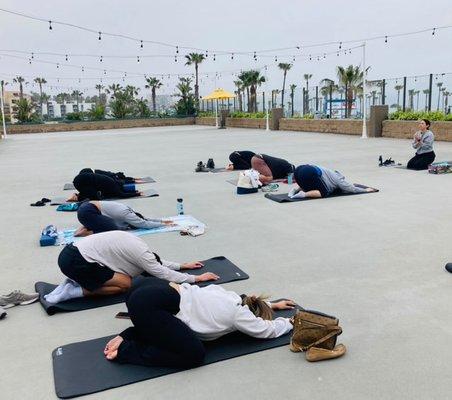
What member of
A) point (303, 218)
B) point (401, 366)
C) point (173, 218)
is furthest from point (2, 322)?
point (303, 218)

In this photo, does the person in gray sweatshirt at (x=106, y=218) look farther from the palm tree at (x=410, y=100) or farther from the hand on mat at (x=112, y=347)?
the palm tree at (x=410, y=100)

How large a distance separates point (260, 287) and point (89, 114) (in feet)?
128

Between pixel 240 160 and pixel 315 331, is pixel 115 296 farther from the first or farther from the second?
pixel 240 160

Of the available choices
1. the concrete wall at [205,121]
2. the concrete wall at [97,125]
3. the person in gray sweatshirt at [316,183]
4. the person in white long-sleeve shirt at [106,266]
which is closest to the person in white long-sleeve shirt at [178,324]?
the person in white long-sleeve shirt at [106,266]

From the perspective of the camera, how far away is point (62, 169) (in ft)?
44.2

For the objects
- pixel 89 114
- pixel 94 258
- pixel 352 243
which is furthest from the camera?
pixel 89 114

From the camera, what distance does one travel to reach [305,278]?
463 centimetres

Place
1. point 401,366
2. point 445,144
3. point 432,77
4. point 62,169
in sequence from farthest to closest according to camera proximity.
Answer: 1. point 432,77
2. point 445,144
3. point 62,169
4. point 401,366

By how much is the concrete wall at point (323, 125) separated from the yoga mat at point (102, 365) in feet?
62.7

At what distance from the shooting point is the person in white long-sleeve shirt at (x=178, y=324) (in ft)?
10.1

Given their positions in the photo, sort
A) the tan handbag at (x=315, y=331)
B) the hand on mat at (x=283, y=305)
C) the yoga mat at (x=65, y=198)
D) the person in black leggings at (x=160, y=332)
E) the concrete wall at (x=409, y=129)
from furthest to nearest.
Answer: the concrete wall at (x=409, y=129) → the yoga mat at (x=65, y=198) → the hand on mat at (x=283, y=305) → the tan handbag at (x=315, y=331) → the person in black leggings at (x=160, y=332)

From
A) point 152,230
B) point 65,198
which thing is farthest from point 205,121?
point 152,230

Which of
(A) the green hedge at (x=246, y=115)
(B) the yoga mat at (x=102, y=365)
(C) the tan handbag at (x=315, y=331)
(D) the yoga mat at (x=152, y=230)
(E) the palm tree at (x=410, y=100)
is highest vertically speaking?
(E) the palm tree at (x=410, y=100)

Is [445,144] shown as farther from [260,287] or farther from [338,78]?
[338,78]
